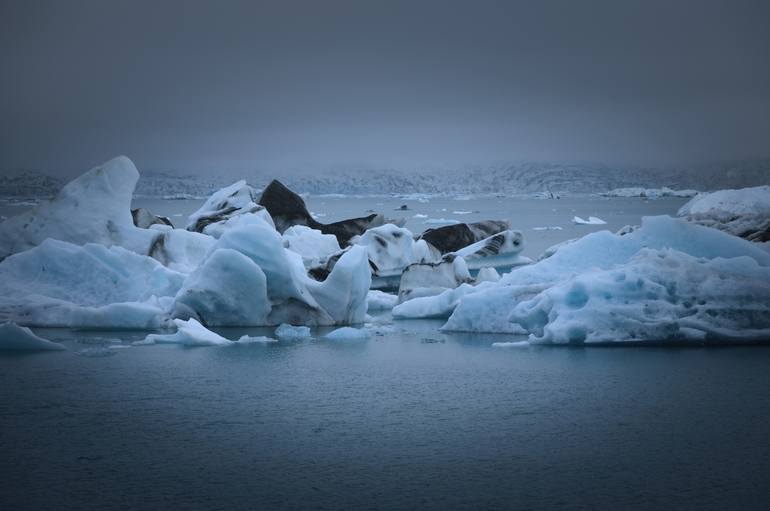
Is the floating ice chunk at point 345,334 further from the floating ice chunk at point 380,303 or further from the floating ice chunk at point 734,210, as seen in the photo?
the floating ice chunk at point 734,210

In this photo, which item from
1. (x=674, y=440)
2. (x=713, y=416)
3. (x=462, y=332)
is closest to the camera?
(x=674, y=440)

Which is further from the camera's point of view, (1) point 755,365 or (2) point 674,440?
(1) point 755,365

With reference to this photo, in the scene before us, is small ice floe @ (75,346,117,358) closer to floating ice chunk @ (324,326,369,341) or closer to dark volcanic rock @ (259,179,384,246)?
floating ice chunk @ (324,326,369,341)

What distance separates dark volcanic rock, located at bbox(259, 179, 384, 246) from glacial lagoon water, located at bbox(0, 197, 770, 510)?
1154cm

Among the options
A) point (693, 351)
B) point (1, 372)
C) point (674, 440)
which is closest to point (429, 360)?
point (693, 351)

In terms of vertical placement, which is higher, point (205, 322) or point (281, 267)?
point (281, 267)

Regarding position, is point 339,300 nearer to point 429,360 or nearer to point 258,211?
point 429,360

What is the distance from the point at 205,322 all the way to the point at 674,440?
256 inches

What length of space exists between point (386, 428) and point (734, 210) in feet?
81.8

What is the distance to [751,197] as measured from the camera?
2838cm

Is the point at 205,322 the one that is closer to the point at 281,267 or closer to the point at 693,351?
the point at 281,267

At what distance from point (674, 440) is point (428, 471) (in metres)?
1.68

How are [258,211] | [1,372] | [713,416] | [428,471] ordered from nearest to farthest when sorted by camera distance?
[428,471], [713,416], [1,372], [258,211]

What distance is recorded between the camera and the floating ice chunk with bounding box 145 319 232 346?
916 centimetres
